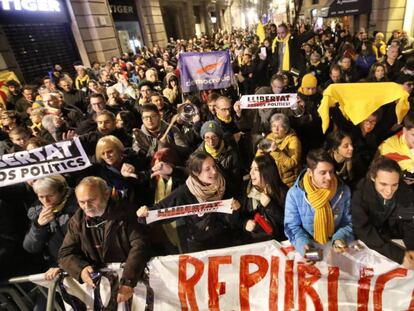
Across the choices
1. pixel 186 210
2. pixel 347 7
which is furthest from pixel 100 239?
pixel 347 7

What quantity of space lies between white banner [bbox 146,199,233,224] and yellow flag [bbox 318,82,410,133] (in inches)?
68.2

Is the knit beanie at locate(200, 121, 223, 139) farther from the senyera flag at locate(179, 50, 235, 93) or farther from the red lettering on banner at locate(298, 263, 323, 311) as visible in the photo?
the senyera flag at locate(179, 50, 235, 93)

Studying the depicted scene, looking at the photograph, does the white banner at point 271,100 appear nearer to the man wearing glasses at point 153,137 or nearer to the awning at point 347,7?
the man wearing glasses at point 153,137

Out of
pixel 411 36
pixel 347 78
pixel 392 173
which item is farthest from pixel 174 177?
pixel 411 36

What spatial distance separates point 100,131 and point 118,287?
2.14 metres

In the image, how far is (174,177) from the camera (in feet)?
9.60

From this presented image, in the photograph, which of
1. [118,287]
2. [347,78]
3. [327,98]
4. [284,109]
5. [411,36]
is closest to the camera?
[118,287]

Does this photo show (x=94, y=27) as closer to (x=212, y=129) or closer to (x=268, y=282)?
(x=212, y=129)

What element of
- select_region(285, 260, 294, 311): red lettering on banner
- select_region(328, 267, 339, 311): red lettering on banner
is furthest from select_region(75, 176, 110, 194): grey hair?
select_region(328, 267, 339, 311): red lettering on banner

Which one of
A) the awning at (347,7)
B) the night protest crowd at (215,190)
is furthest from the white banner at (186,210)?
the awning at (347,7)

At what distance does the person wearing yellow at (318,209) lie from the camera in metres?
2.24

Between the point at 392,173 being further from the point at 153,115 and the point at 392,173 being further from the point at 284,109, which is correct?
the point at 153,115

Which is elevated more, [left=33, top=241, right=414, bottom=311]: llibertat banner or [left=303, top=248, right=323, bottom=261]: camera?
[left=303, top=248, right=323, bottom=261]: camera

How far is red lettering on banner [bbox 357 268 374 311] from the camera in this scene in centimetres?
225
